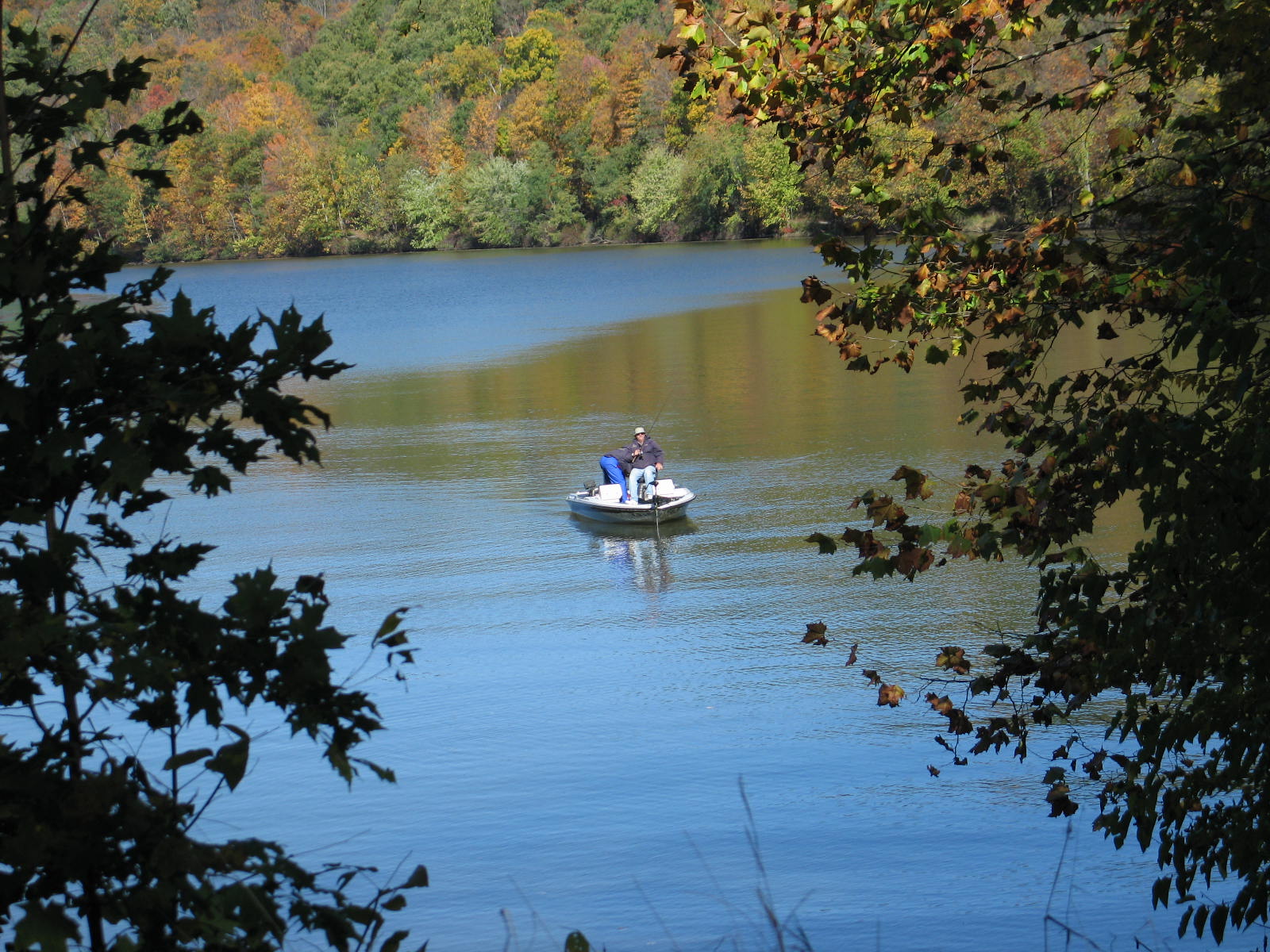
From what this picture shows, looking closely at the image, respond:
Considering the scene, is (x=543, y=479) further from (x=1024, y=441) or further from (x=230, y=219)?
(x=230, y=219)

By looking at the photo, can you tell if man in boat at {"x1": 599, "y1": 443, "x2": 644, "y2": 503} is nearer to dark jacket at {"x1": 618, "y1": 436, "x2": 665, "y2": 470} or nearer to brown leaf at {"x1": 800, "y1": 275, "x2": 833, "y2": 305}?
dark jacket at {"x1": 618, "y1": 436, "x2": 665, "y2": 470}

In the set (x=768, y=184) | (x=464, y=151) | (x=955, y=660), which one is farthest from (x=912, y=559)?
(x=464, y=151)

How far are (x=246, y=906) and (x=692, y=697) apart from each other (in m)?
9.89

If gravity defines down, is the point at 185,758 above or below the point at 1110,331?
below

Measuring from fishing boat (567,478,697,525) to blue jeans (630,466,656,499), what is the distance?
0.43ft

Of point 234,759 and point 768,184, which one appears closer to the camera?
point 234,759

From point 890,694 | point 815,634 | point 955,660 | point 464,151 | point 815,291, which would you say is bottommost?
point 890,694

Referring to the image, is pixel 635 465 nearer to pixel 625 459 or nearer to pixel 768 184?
pixel 625 459

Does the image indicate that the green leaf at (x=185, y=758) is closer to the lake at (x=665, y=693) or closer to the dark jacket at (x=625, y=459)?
the lake at (x=665, y=693)

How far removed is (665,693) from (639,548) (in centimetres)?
540

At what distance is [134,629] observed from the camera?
95.6 inches

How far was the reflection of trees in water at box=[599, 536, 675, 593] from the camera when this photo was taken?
637 inches

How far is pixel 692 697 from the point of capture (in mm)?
12211

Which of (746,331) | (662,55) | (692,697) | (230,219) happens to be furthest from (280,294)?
(662,55)
